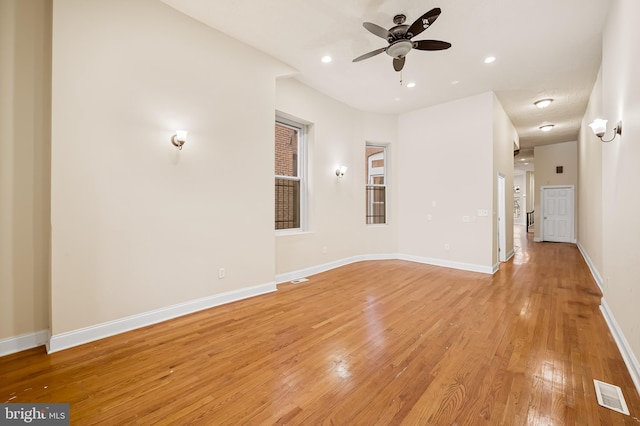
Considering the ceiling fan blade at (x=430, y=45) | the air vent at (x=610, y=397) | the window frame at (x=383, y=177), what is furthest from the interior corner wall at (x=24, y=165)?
the window frame at (x=383, y=177)

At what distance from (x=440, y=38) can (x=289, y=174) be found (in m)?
3.07

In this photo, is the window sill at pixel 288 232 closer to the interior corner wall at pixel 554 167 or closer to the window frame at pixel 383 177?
the window frame at pixel 383 177

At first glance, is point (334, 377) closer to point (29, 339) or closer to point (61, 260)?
point (61, 260)

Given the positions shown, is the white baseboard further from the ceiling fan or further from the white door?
the white door

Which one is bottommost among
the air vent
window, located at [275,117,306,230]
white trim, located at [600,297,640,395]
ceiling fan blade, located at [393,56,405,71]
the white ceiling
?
the air vent

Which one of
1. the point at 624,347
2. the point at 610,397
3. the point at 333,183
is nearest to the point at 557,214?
the point at 333,183

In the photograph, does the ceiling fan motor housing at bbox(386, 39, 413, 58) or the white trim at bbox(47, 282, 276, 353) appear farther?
the ceiling fan motor housing at bbox(386, 39, 413, 58)

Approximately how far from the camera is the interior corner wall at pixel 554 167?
8.80 meters

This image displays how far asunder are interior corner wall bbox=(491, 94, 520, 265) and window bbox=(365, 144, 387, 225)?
2.32m

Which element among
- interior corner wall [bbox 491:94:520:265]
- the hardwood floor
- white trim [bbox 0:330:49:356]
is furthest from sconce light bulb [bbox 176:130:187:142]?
interior corner wall [bbox 491:94:520:265]

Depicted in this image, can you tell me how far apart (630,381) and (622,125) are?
2224mm

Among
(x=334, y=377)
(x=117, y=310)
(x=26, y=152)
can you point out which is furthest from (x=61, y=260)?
(x=334, y=377)

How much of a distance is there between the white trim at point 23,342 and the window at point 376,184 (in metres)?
5.67

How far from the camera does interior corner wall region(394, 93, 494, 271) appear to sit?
5.18 m
